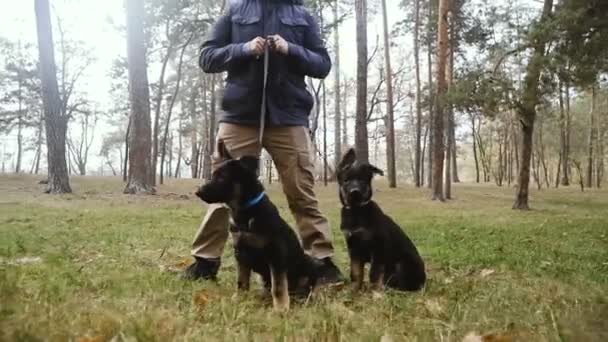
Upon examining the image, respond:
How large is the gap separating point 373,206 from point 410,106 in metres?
40.2

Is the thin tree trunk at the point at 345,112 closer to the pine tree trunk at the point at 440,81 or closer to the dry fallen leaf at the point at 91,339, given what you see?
the pine tree trunk at the point at 440,81

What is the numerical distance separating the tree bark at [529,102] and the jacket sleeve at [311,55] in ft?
30.2

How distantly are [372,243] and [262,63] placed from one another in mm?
1828

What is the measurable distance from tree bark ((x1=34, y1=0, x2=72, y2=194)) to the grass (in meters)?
8.27

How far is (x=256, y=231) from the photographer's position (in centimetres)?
387

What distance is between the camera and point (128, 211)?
12.8m

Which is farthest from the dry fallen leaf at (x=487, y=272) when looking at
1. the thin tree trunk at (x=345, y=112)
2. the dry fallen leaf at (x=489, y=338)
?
the thin tree trunk at (x=345, y=112)

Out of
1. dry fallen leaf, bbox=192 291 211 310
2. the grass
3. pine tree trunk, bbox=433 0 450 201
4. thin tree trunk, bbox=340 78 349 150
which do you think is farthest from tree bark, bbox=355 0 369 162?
thin tree trunk, bbox=340 78 349 150

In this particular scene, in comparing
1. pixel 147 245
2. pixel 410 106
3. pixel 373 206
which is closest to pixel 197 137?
pixel 410 106

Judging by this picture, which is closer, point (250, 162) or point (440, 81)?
point (250, 162)

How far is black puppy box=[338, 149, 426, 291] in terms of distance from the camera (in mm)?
4613

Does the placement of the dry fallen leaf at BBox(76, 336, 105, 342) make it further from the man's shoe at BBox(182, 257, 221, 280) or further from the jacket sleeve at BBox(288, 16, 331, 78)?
the jacket sleeve at BBox(288, 16, 331, 78)

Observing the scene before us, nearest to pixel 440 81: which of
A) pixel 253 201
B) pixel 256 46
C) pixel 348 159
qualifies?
pixel 348 159

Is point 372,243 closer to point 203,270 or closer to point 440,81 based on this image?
point 203,270
